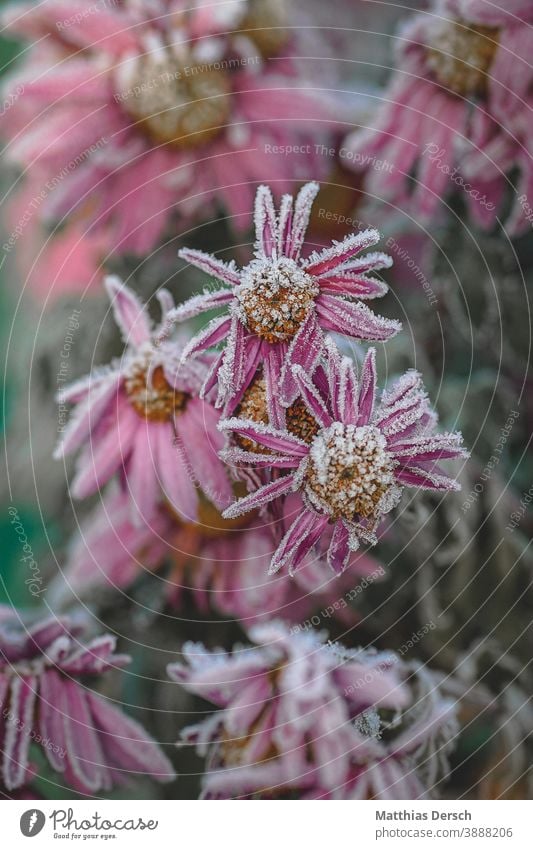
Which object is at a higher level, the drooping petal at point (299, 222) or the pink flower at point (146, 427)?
the drooping petal at point (299, 222)

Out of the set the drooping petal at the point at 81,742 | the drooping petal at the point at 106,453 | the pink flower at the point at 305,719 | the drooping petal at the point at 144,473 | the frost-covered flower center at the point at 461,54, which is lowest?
the pink flower at the point at 305,719

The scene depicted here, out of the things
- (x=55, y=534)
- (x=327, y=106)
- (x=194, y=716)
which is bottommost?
(x=194, y=716)

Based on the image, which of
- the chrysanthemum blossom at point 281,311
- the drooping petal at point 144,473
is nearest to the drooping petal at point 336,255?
the chrysanthemum blossom at point 281,311

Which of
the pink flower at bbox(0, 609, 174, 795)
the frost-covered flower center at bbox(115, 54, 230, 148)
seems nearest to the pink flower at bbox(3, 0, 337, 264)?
the frost-covered flower center at bbox(115, 54, 230, 148)

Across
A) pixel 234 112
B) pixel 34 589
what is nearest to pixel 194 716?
pixel 34 589

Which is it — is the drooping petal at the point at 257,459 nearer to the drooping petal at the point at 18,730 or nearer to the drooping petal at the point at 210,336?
the drooping petal at the point at 210,336

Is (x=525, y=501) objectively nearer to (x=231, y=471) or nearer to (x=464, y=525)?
(x=464, y=525)
